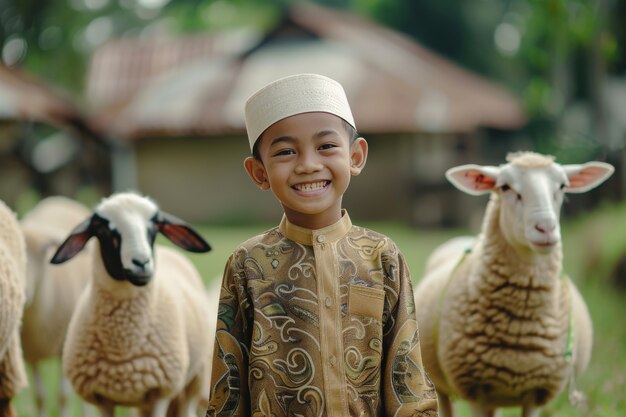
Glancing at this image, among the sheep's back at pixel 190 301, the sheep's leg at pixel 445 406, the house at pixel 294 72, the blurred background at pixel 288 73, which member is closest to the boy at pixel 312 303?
the sheep's back at pixel 190 301

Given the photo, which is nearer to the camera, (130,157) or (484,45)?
(130,157)

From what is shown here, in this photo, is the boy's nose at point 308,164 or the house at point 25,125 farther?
the house at point 25,125

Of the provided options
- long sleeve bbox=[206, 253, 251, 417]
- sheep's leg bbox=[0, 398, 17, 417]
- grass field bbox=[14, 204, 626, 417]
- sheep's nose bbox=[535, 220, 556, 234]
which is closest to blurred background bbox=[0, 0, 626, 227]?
grass field bbox=[14, 204, 626, 417]

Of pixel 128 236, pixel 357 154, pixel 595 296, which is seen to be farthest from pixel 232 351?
pixel 595 296

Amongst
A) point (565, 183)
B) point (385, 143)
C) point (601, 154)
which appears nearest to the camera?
point (565, 183)

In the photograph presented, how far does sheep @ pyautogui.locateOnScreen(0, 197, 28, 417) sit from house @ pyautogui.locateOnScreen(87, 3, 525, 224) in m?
15.0

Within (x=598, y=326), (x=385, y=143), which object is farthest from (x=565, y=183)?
(x=385, y=143)

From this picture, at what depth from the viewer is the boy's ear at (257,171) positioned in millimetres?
2652

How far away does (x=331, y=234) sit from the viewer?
2592mm

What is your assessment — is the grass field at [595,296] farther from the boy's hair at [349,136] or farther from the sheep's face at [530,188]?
the boy's hair at [349,136]

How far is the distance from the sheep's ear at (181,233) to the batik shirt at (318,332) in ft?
5.67

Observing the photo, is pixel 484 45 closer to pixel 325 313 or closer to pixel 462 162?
pixel 462 162

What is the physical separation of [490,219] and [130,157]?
18656 millimetres

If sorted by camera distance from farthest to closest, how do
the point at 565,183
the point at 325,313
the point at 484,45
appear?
1. the point at 484,45
2. the point at 565,183
3. the point at 325,313
